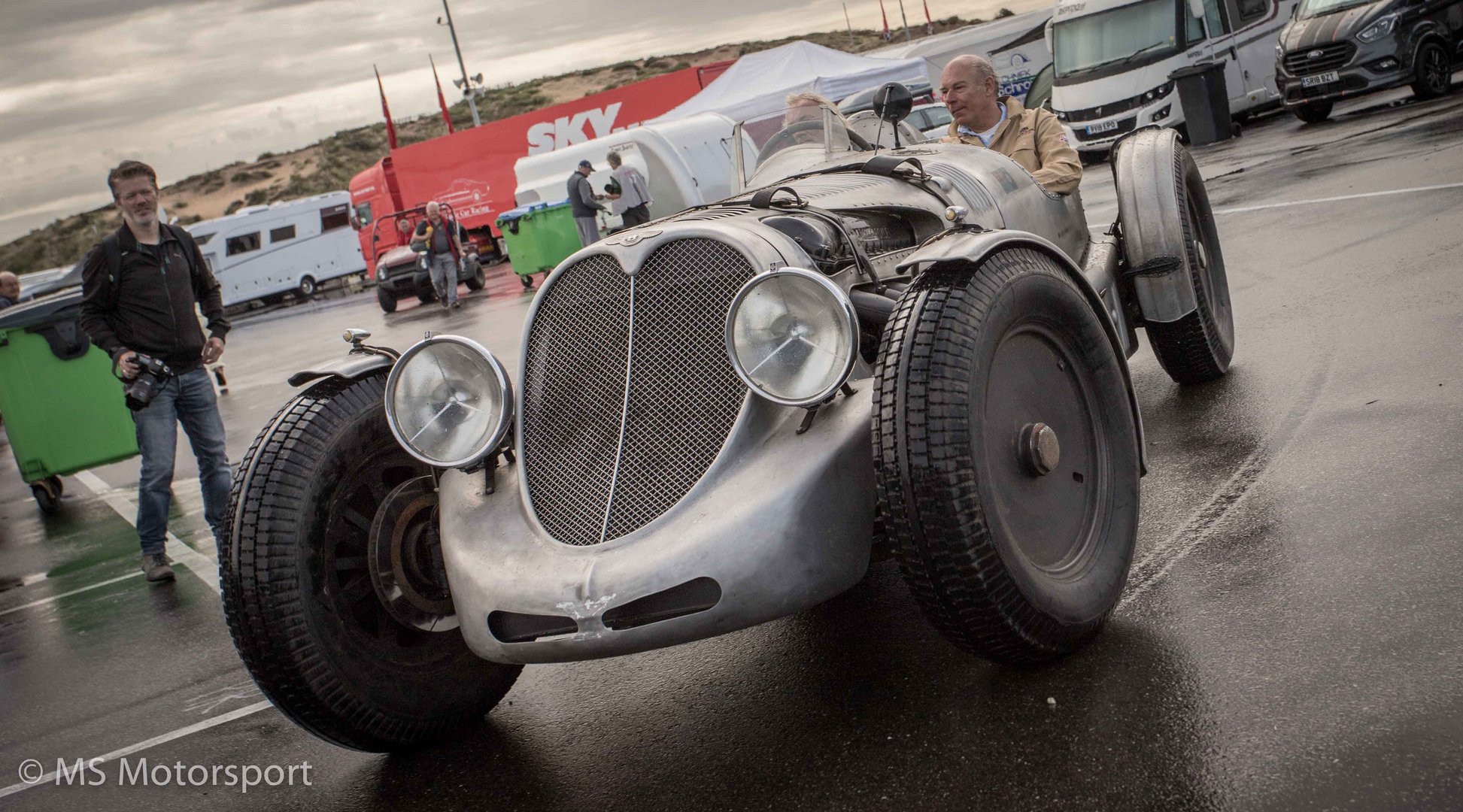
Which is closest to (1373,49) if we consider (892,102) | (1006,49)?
(892,102)

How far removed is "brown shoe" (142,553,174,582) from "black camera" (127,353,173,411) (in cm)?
A: 90

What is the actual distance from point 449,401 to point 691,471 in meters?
0.81

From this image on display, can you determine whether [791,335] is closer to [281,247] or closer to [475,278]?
[475,278]

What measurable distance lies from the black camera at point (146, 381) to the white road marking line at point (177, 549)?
0.99m

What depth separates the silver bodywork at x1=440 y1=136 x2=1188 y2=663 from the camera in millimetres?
→ 2885

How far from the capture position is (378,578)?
11.5 ft

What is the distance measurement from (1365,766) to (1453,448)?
203 centimetres

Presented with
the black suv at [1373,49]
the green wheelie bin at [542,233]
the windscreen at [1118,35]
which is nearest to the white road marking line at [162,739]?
the black suv at [1373,49]

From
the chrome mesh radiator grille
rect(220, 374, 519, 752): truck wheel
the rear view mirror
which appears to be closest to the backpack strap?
rect(220, 374, 519, 752): truck wheel

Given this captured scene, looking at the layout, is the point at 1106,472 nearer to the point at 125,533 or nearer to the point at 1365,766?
the point at 1365,766

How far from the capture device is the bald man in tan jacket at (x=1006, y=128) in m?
5.33

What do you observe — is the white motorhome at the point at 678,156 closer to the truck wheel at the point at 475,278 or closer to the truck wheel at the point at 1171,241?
the truck wheel at the point at 475,278

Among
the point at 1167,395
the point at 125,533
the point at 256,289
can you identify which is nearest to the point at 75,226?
the point at 256,289

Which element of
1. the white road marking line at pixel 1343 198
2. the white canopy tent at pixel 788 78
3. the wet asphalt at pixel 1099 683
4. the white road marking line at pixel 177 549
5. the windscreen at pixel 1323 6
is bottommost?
the wet asphalt at pixel 1099 683
